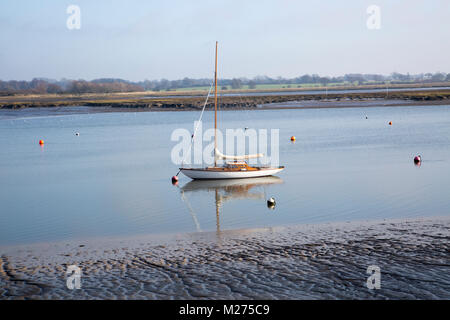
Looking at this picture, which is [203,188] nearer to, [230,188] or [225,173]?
[230,188]

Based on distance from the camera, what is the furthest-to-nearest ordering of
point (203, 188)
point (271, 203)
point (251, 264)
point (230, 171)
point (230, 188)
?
point (230, 171)
point (203, 188)
point (230, 188)
point (271, 203)
point (251, 264)

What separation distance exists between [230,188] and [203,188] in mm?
1267

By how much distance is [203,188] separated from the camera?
2506 cm

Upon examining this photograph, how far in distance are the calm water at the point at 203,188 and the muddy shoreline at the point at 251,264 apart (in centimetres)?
172

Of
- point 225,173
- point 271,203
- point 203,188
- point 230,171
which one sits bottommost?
point 203,188

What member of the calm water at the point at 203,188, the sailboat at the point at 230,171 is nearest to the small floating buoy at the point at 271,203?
the calm water at the point at 203,188

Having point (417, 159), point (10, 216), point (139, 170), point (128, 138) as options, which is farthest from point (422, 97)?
point (10, 216)

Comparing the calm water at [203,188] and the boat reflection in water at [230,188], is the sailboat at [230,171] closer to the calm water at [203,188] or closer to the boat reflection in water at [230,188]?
the boat reflection in water at [230,188]

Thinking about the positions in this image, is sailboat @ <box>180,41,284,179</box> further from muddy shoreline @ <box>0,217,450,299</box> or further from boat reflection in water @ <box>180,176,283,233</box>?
muddy shoreline @ <box>0,217,450,299</box>

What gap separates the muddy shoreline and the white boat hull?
9.41 m

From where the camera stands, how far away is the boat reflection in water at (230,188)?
22641 mm

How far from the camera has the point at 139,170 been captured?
30672 millimetres

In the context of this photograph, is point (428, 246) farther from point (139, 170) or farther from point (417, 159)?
point (139, 170)

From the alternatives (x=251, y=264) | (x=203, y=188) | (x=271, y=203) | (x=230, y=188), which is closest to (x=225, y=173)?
(x=230, y=188)
